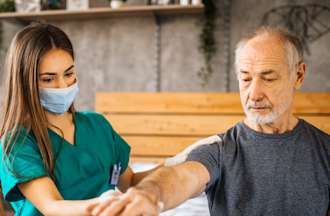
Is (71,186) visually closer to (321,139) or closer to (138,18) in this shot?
(321,139)

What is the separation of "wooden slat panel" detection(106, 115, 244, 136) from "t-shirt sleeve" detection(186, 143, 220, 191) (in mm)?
1674

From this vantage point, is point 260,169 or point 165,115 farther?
point 165,115

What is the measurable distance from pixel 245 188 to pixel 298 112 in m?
1.76

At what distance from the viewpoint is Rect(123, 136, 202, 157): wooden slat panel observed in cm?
286

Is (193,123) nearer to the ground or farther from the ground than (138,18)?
nearer to the ground

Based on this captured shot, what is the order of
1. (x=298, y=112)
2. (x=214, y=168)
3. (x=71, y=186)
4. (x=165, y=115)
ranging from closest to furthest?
(x=214, y=168) → (x=71, y=186) → (x=298, y=112) → (x=165, y=115)

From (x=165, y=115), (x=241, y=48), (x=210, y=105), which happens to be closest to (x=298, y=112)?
(x=210, y=105)

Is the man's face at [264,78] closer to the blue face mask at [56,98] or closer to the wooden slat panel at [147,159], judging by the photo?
the blue face mask at [56,98]

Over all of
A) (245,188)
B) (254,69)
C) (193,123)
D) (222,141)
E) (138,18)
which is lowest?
(193,123)

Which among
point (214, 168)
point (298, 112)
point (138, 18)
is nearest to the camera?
point (214, 168)

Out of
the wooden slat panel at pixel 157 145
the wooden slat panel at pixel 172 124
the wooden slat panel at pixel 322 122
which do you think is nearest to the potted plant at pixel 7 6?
the wooden slat panel at pixel 172 124

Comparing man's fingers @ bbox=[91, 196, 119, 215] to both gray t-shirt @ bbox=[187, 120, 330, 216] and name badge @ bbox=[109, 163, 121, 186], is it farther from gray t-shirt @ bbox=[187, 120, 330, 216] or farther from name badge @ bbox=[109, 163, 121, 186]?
name badge @ bbox=[109, 163, 121, 186]

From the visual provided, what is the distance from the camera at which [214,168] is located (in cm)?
106

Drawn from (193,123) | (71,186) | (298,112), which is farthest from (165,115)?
(71,186)
